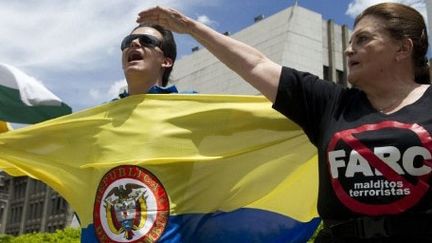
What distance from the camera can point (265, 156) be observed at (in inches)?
117

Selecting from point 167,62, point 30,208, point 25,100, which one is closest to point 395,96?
point 167,62

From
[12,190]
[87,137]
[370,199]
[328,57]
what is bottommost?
[370,199]

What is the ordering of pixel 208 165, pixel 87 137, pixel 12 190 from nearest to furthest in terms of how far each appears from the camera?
1. pixel 208 165
2. pixel 87 137
3. pixel 12 190

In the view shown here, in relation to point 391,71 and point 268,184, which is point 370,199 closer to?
point 391,71

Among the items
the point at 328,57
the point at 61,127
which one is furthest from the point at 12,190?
the point at 61,127

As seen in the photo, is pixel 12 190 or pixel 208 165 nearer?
pixel 208 165

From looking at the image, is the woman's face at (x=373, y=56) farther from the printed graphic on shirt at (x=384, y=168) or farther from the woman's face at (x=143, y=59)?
the woman's face at (x=143, y=59)

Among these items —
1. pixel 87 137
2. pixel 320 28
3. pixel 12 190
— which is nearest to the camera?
pixel 87 137

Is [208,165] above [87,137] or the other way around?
the other way around

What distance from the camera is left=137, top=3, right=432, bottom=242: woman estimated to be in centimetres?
195

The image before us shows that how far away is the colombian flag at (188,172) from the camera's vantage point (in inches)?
107

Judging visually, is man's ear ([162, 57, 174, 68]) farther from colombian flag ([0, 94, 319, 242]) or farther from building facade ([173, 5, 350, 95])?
building facade ([173, 5, 350, 95])

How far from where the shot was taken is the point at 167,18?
2.75m

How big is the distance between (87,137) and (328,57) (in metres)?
36.5
